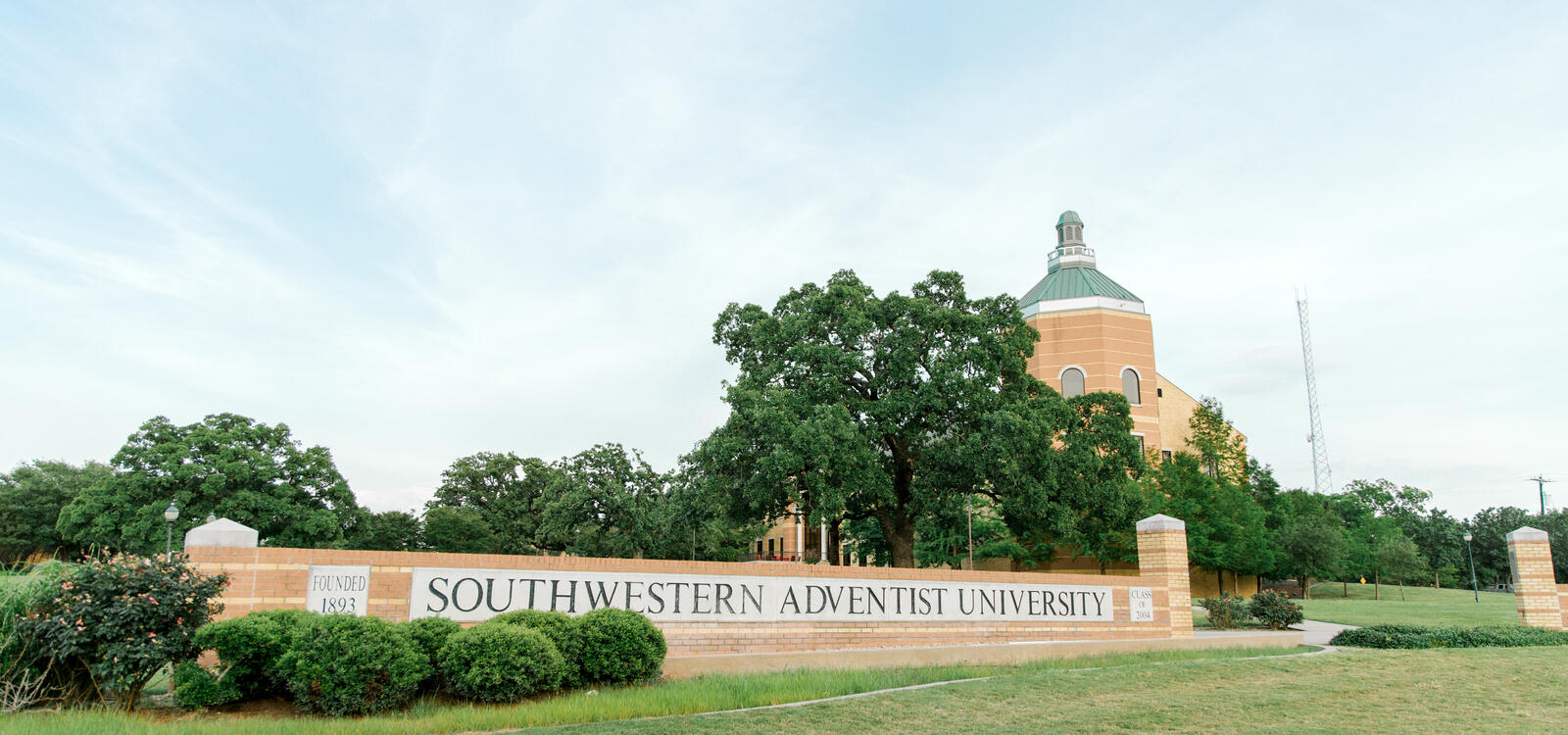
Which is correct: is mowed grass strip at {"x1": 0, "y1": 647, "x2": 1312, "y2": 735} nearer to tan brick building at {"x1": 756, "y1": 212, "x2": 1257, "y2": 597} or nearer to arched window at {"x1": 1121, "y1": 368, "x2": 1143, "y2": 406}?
tan brick building at {"x1": 756, "y1": 212, "x2": 1257, "y2": 597}

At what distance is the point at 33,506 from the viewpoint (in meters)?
47.6

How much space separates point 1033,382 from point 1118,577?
8.09 meters

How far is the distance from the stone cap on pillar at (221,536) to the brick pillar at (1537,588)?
80.6ft

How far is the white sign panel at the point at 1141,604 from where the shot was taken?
53.2 feet

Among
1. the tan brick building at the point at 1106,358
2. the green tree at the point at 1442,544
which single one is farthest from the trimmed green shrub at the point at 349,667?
the green tree at the point at 1442,544

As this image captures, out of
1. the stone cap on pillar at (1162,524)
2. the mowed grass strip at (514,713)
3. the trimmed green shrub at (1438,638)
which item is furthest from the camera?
the stone cap on pillar at (1162,524)

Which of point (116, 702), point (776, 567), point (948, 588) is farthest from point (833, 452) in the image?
point (116, 702)

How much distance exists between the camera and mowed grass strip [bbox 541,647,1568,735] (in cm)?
800

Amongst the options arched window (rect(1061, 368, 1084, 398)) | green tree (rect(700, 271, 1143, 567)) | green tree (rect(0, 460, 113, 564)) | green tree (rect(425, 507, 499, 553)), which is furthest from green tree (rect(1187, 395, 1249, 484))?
green tree (rect(0, 460, 113, 564))

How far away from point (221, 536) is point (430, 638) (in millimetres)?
2661

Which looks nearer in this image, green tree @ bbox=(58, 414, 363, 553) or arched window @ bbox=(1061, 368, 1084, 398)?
green tree @ bbox=(58, 414, 363, 553)

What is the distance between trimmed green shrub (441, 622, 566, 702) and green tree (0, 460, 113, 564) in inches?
1884

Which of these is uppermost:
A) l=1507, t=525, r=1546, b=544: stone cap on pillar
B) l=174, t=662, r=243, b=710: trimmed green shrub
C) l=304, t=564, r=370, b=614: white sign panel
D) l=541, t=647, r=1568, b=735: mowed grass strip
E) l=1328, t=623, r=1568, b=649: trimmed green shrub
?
l=1507, t=525, r=1546, b=544: stone cap on pillar

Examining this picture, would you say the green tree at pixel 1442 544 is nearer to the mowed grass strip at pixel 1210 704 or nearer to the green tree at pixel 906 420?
the green tree at pixel 906 420
